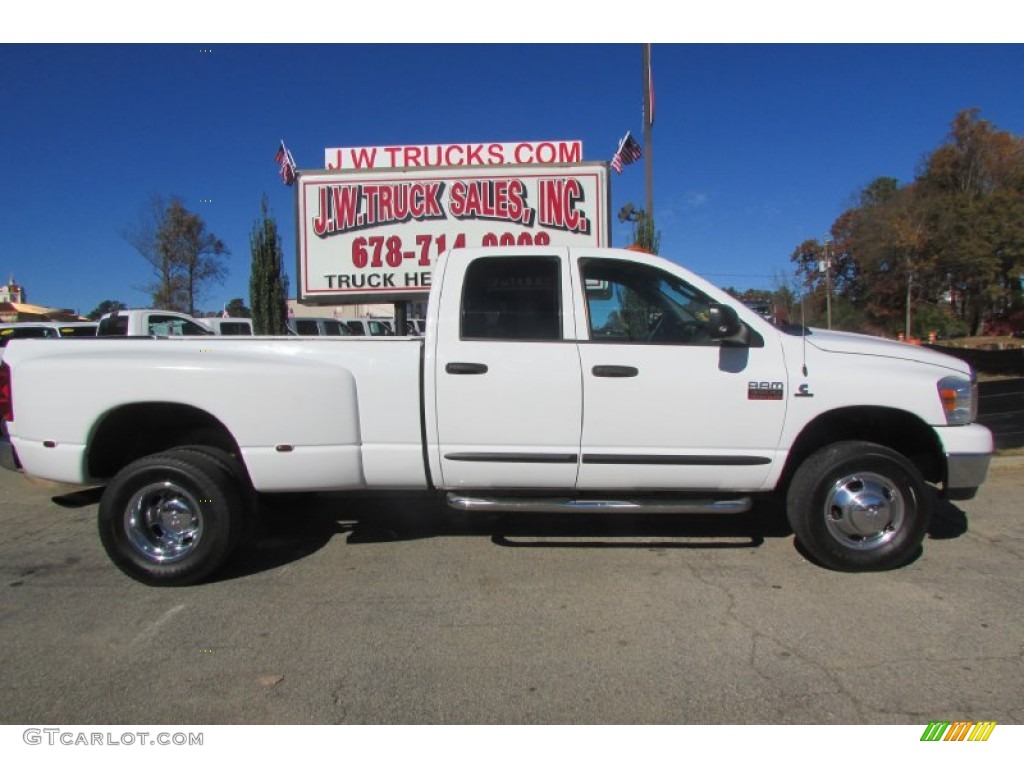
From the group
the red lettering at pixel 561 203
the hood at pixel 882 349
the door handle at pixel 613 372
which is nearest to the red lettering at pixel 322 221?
the red lettering at pixel 561 203

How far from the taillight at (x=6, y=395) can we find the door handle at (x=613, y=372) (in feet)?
11.5

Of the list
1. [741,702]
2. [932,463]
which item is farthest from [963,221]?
[741,702]

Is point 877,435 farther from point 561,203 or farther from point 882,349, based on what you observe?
point 561,203

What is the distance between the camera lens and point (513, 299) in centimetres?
421

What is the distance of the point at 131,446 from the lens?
445cm

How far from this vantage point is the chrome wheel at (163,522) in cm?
401

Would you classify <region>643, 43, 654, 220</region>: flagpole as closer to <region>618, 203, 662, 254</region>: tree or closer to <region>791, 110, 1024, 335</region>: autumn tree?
<region>618, 203, 662, 254</region>: tree

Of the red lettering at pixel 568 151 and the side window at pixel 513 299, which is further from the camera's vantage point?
the red lettering at pixel 568 151

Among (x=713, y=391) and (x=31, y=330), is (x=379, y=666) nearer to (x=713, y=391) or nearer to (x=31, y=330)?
(x=713, y=391)

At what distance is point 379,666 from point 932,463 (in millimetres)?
3691

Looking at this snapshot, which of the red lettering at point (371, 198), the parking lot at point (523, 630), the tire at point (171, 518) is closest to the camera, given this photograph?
the parking lot at point (523, 630)

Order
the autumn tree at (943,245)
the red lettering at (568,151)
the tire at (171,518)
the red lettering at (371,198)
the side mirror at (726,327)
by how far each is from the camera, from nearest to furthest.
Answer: the side mirror at (726,327) → the tire at (171,518) → the red lettering at (371,198) → the red lettering at (568,151) → the autumn tree at (943,245)

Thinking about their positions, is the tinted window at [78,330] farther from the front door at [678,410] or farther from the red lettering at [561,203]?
the front door at [678,410]

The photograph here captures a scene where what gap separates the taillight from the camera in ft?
13.5
